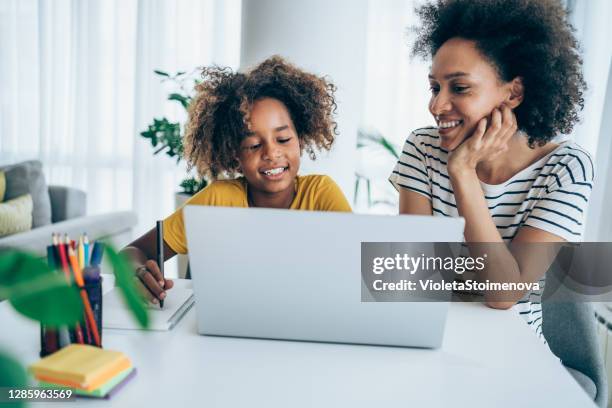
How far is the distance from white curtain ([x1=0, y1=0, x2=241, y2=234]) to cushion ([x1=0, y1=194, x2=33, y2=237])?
104 cm

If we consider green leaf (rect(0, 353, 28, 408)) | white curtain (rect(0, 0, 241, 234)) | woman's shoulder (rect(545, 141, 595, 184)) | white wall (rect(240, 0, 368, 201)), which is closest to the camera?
green leaf (rect(0, 353, 28, 408))

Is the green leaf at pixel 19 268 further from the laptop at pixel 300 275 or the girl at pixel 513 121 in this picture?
the girl at pixel 513 121

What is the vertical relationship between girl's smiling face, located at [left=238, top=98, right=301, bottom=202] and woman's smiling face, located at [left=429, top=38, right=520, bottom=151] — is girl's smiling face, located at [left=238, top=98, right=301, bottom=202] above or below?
below

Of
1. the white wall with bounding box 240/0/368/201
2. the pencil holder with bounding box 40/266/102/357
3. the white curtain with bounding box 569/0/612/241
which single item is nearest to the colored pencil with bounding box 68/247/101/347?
the pencil holder with bounding box 40/266/102/357

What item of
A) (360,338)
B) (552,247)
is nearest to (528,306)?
(552,247)

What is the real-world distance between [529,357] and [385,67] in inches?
106

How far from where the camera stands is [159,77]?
377 cm

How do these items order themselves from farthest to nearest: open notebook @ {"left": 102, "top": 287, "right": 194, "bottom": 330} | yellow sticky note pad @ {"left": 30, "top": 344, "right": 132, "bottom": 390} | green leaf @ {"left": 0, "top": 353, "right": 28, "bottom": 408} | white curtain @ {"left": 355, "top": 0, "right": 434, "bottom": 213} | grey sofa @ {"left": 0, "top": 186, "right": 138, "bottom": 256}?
white curtain @ {"left": 355, "top": 0, "right": 434, "bottom": 213} < grey sofa @ {"left": 0, "top": 186, "right": 138, "bottom": 256} < open notebook @ {"left": 102, "top": 287, "right": 194, "bottom": 330} < yellow sticky note pad @ {"left": 30, "top": 344, "right": 132, "bottom": 390} < green leaf @ {"left": 0, "top": 353, "right": 28, "bottom": 408}

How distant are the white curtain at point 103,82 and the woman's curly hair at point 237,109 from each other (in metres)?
2.25

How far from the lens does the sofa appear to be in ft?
8.58

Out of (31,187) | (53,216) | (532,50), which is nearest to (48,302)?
(532,50)

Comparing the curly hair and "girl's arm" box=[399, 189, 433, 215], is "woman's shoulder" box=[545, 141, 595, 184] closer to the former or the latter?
the curly hair

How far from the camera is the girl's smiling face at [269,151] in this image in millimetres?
1354

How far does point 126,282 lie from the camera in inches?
→ 15.4
